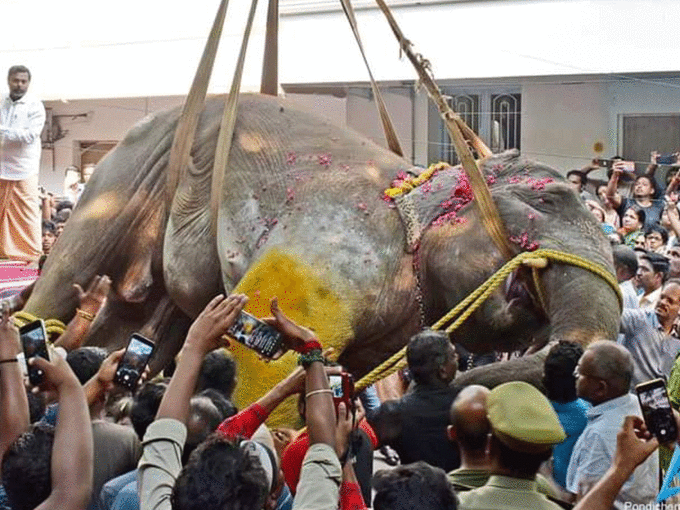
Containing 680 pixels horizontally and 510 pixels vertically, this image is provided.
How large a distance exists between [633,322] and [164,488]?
3.97 meters

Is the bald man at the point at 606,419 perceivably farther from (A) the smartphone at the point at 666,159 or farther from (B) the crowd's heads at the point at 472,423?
(A) the smartphone at the point at 666,159

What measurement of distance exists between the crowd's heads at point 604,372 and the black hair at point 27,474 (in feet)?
5.75

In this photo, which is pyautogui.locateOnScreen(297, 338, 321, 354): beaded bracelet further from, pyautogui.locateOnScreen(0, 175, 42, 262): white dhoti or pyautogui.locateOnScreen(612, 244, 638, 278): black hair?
pyautogui.locateOnScreen(0, 175, 42, 262): white dhoti


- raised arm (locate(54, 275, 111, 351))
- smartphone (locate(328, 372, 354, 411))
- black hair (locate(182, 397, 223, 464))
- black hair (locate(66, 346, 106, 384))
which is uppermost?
smartphone (locate(328, 372, 354, 411))

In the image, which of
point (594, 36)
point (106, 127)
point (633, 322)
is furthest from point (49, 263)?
point (106, 127)

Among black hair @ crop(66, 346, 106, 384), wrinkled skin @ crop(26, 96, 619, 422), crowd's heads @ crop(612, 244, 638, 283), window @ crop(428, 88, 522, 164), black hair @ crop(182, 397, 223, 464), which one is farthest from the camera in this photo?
window @ crop(428, 88, 522, 164)

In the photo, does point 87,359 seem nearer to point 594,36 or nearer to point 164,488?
point 164,488

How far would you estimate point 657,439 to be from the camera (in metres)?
3.54

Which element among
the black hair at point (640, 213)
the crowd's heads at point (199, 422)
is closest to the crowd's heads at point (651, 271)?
the black hair at point (640, 213)

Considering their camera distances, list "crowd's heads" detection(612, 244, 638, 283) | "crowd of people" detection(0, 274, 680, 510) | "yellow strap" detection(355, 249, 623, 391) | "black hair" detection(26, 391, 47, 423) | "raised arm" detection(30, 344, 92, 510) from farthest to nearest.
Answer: "crowd's heads" detection(612, 244, 638, 283) < "yellow strap" detection(355, 249, 623, 391) < "black hair" detection(26, 391, 47, 423) < "raised arm" detection(30, 344, 92, 510) < "crowd of people" detection(0, 274, 680, 510)

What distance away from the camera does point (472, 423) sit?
3.77m

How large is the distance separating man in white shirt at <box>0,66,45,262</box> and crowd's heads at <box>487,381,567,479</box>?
7.54 metres

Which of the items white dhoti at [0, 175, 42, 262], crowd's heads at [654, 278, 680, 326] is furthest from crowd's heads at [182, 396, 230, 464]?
white dhoti at [0, 175, 42, 262]

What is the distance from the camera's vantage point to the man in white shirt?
10.6 metres
